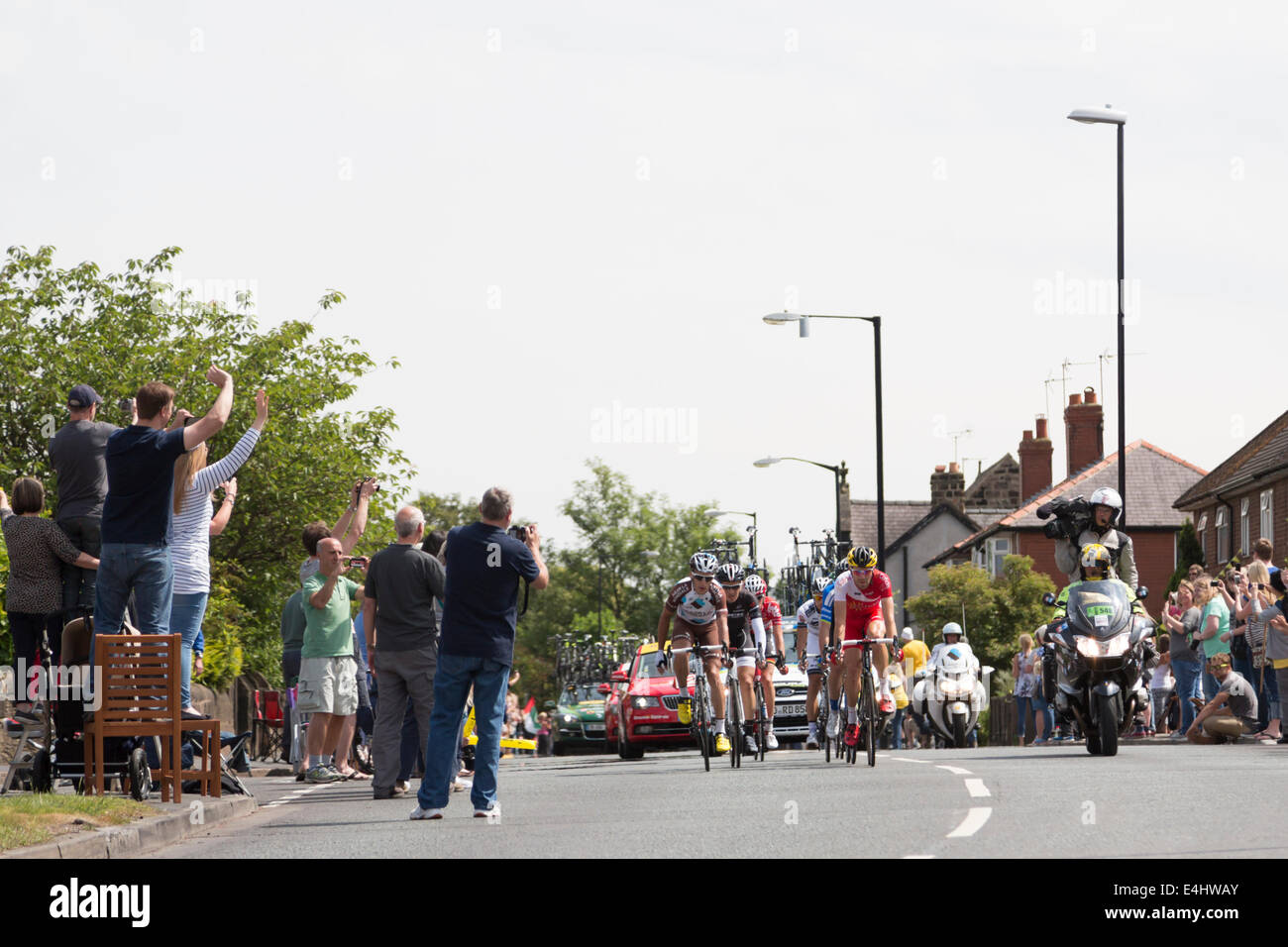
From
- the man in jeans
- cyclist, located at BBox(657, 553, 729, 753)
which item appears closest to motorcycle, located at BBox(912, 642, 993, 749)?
cyclist, located at BBox(657, 553, 729, 753)

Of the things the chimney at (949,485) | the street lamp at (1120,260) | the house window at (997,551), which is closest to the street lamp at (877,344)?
the street lamp at (1120,260)

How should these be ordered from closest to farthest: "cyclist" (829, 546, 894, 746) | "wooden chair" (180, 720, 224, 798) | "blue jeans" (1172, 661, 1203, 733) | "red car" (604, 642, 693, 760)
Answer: "wooden chair" (180, 720, 224, 798) → "cyclist" (829, 546, 894, 746) → "blue jeans" (1172, 661, 1203, 733) → "red car" (604, 642, 693, 760)

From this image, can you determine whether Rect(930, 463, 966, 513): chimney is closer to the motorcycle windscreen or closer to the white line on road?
the motorcycle windscreen

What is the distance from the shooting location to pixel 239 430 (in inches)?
1344

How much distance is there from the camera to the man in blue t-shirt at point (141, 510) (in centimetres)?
1112

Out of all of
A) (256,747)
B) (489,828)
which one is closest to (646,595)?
(256,747)

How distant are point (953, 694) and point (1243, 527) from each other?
102 feet

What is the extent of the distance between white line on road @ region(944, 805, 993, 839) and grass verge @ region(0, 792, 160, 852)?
13.4 ft

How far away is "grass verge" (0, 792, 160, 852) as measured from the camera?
8.96 m

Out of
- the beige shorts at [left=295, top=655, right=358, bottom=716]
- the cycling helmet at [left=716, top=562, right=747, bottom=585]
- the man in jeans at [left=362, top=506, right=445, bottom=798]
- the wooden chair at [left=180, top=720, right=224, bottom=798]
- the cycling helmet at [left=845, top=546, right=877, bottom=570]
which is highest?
the cycling helmet at [left=845, top=546, right=877, bottom=570]

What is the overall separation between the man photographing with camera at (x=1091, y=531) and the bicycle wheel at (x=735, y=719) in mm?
3093

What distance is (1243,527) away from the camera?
5441 centimetres

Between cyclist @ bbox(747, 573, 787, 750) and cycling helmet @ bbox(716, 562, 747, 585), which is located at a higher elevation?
cycling helmet @ bbox(716, 562, 747, 585)
